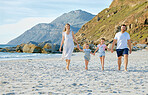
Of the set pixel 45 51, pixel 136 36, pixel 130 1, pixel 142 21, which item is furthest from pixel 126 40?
pixel 130 1

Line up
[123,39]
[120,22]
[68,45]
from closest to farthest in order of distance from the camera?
[123,39] → [68,45] → [120,22]

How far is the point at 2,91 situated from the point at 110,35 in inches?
4425

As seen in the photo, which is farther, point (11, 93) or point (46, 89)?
point (46, 89)

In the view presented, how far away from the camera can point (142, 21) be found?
97312 millimetres

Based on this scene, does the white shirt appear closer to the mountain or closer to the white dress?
the white dress

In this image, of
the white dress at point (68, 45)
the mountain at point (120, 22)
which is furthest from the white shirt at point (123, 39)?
the mountain at point (120, 22)

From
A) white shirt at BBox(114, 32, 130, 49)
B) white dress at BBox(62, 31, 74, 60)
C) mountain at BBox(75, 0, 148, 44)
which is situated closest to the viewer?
white shirt at BBox(114, 32, 130, 49)

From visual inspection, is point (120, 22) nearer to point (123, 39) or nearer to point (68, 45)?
point (68, 45)

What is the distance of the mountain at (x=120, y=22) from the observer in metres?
95.6

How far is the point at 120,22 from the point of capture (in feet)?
388

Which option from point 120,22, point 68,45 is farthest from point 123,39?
point 120,22

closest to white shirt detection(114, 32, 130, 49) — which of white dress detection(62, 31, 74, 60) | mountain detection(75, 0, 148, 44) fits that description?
white dress detection(62, 31, 74, 60)

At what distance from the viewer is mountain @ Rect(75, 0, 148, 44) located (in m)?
95.6

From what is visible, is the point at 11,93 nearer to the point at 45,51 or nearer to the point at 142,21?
the point at 45,51
